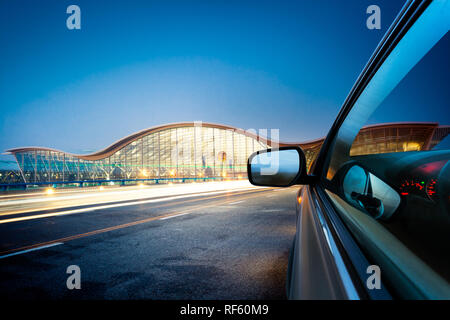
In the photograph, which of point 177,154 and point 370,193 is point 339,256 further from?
point 177,154

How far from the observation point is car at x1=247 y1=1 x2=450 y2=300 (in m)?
0.73

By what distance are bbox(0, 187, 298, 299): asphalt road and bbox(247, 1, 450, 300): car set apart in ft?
5.72

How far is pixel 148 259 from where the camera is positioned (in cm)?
383

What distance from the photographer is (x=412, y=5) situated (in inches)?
36.7

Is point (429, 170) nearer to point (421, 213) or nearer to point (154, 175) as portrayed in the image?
point (421, 213)

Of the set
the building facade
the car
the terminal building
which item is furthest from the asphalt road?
the building facade

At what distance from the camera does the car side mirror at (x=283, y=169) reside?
1.96m

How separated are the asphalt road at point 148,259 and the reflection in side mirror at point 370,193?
4.99 ft

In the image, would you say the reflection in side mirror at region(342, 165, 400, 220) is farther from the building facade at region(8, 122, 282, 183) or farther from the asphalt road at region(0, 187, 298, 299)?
the building facade at region(8, 122, 282, 183)

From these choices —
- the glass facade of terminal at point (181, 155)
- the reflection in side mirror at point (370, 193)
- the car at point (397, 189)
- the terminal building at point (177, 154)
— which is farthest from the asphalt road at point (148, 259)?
the glass facade of terminal at point (181, 155)

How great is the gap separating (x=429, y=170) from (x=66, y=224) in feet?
26.1

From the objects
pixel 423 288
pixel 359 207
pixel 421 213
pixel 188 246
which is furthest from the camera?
pixel 188 246

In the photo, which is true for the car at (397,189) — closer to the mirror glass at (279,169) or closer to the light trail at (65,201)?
the mirror glass at (279,169)
